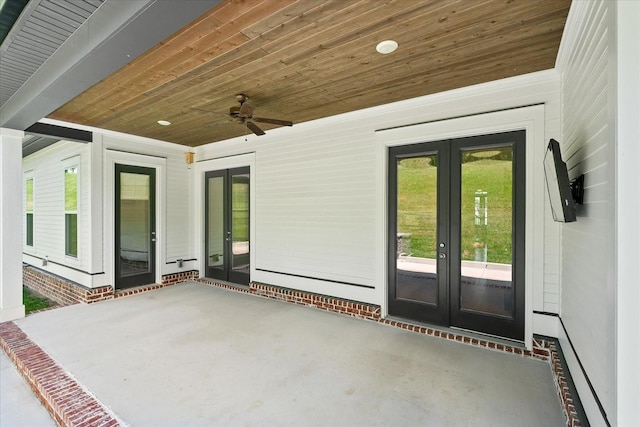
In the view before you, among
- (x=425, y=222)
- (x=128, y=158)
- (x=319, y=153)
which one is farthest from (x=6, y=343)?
(x=425, y=222)

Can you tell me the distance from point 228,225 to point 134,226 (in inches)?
71.6

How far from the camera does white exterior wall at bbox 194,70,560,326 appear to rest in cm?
318

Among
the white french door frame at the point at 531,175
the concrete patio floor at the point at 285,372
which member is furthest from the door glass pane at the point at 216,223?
the white french door frame at the point at 531,175

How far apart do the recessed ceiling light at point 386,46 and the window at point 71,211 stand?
20.1 ft

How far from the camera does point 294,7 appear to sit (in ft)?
7.00

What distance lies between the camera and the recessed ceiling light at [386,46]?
8.51ft

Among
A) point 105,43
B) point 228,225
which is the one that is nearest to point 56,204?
point 228,225

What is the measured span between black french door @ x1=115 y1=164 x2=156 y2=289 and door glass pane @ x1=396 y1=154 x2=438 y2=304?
4.99 meters

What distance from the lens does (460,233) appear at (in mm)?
3678

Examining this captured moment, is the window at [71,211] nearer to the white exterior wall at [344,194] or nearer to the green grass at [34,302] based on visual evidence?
the green grass at [34,302]

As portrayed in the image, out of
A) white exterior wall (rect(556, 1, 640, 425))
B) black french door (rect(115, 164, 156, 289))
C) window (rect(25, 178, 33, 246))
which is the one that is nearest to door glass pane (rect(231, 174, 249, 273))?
black french door (rect(115, 164, 156, 289))

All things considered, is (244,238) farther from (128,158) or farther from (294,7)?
(294,7)

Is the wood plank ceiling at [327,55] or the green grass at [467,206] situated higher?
the wood plank ceiling at [327,55]

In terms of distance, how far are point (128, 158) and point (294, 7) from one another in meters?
5.04
